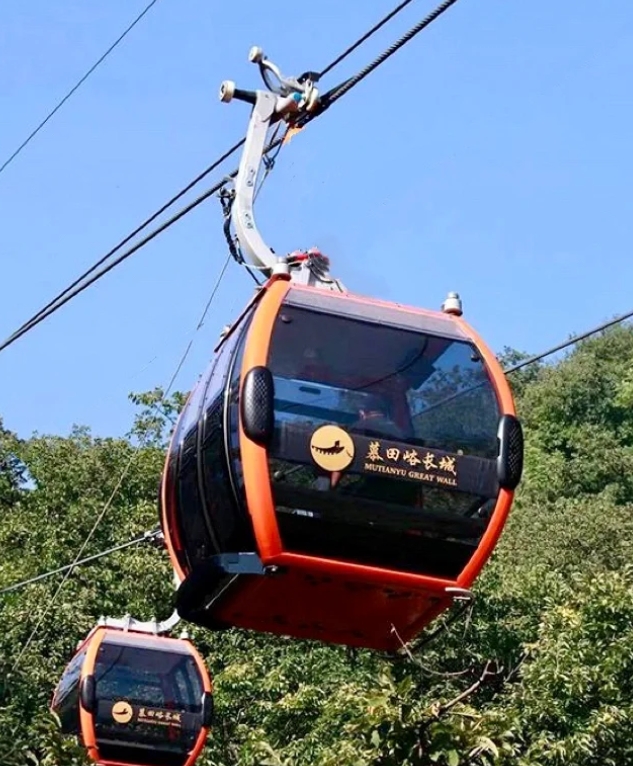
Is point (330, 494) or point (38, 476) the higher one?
point (38, 476)

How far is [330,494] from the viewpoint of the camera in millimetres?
5973

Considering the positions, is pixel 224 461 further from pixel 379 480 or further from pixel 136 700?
pixel 136 700

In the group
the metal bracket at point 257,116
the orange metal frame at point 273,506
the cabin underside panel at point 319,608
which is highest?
the metal bracket at point 257,116

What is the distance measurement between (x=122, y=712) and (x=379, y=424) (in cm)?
802

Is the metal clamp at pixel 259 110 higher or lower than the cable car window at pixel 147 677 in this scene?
higher

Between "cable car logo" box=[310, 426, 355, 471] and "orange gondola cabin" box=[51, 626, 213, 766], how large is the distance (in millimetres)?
7696

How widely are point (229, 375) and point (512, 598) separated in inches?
510

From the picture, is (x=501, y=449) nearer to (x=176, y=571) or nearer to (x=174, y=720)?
(x=176, y=571)

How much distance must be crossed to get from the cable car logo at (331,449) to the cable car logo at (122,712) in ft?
26.3

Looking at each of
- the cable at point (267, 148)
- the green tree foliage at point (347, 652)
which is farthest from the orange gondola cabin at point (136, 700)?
the cable at point (267, 148)

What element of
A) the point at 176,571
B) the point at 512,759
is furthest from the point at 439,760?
the point at 512,759

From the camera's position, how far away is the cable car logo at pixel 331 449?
→ 5992mm

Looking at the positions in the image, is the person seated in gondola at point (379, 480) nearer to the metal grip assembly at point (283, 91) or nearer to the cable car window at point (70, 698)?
the metal grip assembly at point (283, 91)

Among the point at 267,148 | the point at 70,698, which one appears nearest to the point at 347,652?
the point at 70,698
